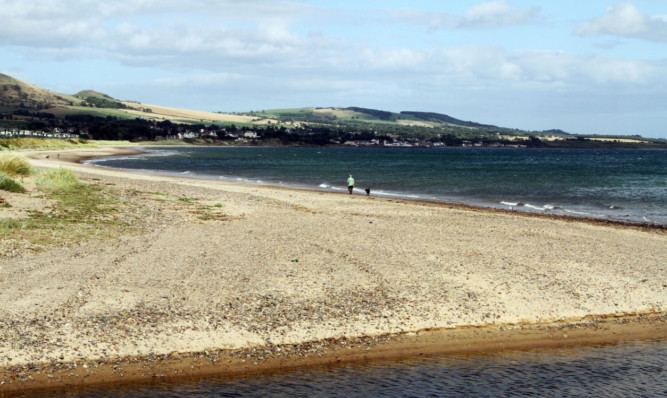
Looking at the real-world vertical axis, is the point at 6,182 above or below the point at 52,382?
above

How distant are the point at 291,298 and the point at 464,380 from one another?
426 centimetres

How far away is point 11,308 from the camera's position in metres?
11.3

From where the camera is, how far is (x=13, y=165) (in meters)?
31.8

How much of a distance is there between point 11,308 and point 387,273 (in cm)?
845

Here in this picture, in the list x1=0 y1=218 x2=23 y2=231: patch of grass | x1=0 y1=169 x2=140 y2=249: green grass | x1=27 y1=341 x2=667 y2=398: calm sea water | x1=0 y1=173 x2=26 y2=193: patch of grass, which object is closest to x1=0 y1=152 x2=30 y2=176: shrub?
x1=0 y1=169 x2=140 y2=249: green grass

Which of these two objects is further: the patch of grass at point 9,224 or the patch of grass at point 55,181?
the patch of grass at point 55,181

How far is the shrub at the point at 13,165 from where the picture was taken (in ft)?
103

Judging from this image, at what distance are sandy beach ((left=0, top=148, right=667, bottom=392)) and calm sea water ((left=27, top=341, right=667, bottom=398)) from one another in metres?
0.43

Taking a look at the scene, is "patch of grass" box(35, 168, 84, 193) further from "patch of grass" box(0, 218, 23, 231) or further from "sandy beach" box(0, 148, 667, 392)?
"patch of grass" box(0, 218, 23, 231)

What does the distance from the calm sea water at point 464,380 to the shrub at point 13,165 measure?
86.4 ft

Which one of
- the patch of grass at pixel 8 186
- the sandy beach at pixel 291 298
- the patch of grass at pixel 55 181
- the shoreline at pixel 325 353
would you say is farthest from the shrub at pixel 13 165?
the shoreline at pixel 325 353

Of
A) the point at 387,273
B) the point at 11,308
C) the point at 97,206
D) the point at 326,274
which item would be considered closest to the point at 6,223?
the point at 97,206

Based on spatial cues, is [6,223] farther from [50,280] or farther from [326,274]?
[326,274]

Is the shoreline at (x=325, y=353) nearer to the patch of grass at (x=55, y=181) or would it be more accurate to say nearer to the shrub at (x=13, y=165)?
the patch of grass at (x=55, y=181)
